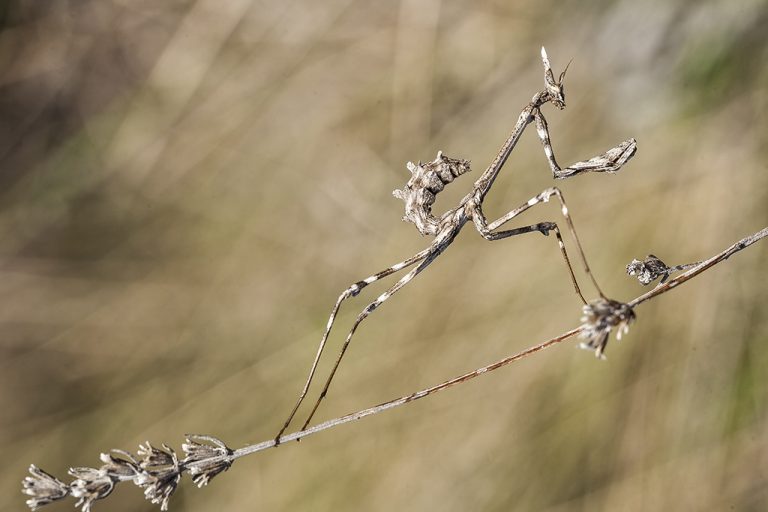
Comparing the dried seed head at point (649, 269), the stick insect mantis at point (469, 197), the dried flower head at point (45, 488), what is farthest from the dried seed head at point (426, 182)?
the dried flower head at point (45, 488)

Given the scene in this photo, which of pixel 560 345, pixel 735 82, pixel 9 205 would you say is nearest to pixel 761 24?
pixel 735 82

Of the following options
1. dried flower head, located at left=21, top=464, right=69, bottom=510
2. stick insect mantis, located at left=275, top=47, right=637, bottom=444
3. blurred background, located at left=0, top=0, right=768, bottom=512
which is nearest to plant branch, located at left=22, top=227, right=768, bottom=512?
dried flower head, located at left=21, top=464, right=69, bottom=510

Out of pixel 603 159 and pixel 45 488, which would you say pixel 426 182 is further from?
pixel 45 488

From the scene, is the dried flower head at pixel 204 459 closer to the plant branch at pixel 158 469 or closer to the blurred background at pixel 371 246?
the plant branch at pixel 158 469

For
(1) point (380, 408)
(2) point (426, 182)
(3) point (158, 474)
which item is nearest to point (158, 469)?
(3) point (158, 474)

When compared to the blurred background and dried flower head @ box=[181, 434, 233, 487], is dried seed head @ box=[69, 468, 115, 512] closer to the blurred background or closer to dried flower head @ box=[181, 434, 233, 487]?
dried flower head @ box=[181, 434, 233, 487]
